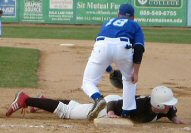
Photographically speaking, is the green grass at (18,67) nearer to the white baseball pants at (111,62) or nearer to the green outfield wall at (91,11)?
the white baseball pants at (111,62)

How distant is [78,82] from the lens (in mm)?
12219

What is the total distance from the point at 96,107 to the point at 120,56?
0.66 meters

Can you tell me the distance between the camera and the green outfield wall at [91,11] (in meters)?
35.9

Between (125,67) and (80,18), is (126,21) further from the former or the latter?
(80,18)

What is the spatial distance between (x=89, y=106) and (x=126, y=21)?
1.21 m

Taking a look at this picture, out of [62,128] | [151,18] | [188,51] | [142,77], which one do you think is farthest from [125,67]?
[151,18]

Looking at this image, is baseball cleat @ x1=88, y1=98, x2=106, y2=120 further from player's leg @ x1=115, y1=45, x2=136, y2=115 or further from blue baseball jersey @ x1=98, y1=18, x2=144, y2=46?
blue baseball jersey @ x1=98, y1=18, x2=144, y2=46

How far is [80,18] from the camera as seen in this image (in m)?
36.3

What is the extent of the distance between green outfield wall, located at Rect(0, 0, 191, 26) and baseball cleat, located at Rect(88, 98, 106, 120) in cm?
2899

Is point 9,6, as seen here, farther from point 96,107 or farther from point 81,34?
point 96,107

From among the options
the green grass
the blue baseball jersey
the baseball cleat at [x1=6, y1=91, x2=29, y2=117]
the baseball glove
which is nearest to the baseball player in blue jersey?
the blue baseball jersey

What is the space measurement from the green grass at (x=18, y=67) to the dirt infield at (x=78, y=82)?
0.73 ft

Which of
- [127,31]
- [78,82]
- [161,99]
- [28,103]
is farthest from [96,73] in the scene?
[78,82]

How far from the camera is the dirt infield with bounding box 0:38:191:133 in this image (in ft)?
21.5
